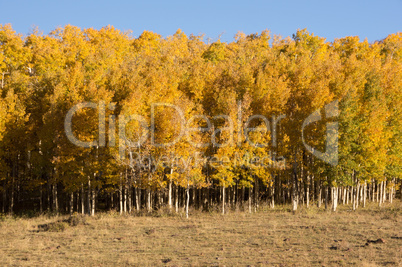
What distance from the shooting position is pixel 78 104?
3888cm

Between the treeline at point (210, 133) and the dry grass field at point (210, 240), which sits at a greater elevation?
the treeline at point (210, 133)

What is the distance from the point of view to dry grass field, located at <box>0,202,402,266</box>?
21.7 m

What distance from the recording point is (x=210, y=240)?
26.4 meters

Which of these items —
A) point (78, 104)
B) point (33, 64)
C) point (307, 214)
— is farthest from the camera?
point (33, 64)

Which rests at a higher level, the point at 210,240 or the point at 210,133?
the point at 210,133

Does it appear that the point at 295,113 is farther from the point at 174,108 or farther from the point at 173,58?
the point at 173,58

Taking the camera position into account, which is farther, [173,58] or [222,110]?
[173,58]

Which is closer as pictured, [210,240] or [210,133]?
[210,240]

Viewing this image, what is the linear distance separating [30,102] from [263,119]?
27.2 meters

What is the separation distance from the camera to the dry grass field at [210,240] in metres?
21.7

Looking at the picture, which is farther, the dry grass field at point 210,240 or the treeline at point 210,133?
the treeline at point 210,133

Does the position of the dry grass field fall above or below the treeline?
below

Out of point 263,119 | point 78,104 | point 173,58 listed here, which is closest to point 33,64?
point 173,58

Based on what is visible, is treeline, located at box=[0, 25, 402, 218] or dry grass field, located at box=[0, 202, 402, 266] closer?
dry grass field, located at box=[0, 202, 402, 266]
